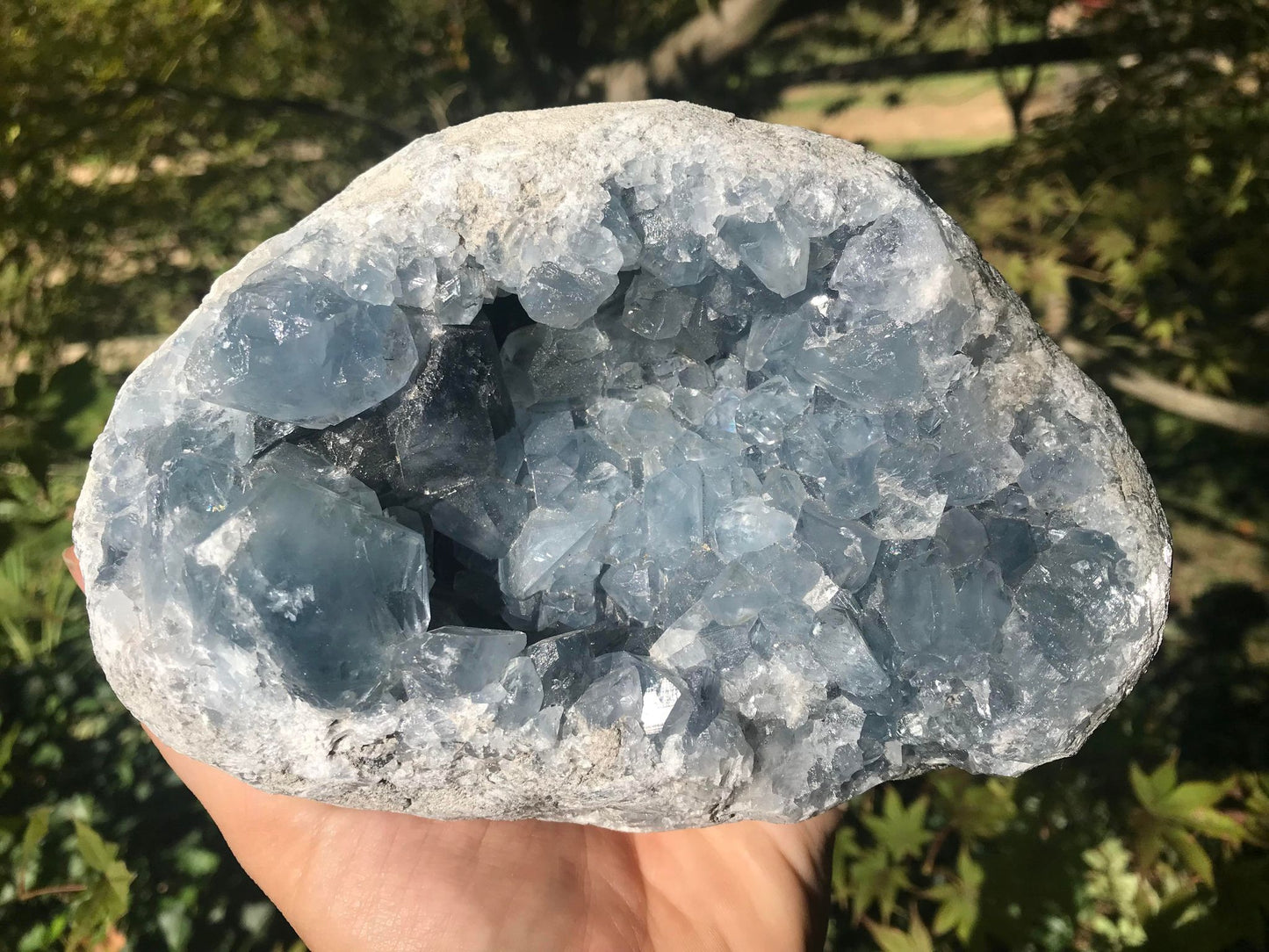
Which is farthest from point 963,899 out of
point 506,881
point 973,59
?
point 973,59

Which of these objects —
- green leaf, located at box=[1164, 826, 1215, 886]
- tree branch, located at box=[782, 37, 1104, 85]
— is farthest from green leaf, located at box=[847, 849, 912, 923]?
tree branch, located at box=[782, 37, 1104, 85]

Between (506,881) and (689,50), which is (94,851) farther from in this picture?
(689,50)

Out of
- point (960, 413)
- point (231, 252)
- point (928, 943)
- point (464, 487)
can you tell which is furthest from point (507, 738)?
point (231, 252)

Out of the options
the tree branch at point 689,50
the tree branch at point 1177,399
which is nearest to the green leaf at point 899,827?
the tree branch at point 1177,399

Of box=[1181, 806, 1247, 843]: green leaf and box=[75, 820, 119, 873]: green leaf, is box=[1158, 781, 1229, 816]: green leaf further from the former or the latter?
box=[75, 820, 119, 873]: green leaf

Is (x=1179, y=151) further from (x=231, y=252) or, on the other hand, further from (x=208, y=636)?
(x=231, y=252)

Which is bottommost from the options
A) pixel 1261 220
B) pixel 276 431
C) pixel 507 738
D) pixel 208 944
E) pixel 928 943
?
pixel 928 943

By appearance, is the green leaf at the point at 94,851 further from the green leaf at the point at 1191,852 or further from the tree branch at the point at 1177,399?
the tree branch at the point at 1177,399
